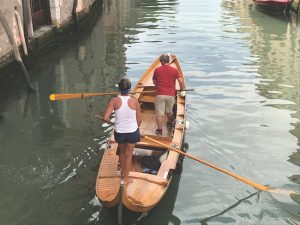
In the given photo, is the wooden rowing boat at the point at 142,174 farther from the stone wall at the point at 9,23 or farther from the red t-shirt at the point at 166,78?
the stone wall at the point at 9,23

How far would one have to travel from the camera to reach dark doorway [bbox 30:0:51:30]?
13868mm

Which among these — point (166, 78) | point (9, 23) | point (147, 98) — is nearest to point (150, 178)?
point (166, 78)

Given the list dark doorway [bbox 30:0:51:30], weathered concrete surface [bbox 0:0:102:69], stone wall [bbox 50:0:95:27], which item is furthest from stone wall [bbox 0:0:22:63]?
stone wall [bbox 50:0:95:27]

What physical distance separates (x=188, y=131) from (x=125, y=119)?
3.33m

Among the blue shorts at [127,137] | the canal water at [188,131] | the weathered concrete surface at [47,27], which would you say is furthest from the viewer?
the weathered concrete surface at [47,27]

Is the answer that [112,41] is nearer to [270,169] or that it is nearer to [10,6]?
[10,6]

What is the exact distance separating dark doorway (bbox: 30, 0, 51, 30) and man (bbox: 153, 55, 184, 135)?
7.70 m

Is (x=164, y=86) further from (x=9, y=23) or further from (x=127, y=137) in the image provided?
(x=9, y=23)

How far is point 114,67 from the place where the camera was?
13320mm

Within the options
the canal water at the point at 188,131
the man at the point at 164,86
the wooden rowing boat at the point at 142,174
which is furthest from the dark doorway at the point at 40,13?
the man at the point at 164,86

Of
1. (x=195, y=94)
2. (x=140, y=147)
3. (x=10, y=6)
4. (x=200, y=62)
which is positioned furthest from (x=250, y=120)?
(x=10, y=6)

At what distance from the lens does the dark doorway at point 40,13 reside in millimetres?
13868

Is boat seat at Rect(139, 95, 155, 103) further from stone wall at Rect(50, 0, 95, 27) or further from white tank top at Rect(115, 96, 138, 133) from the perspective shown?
stone wall at Rect(50, 0, 95, 27)

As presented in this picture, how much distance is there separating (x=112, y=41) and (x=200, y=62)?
4.40 meters
